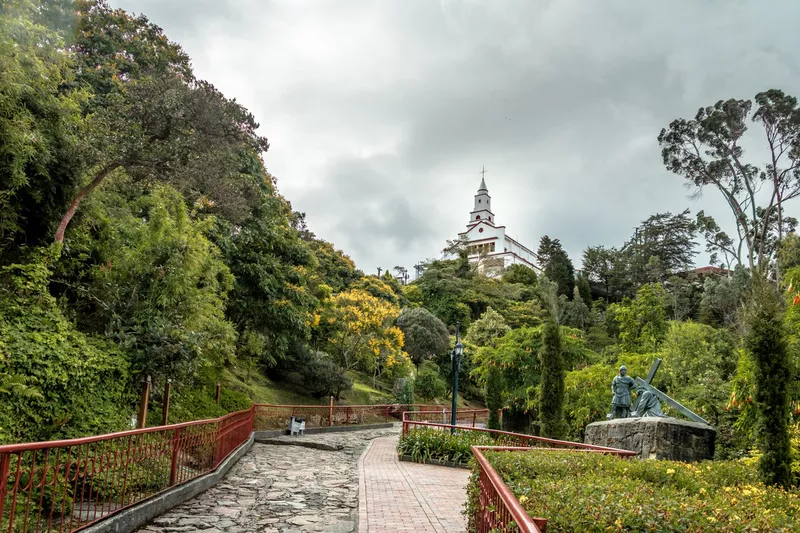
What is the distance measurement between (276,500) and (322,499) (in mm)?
714

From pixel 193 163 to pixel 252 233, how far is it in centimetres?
679

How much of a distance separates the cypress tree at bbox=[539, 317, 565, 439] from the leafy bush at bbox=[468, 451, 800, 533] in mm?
8992

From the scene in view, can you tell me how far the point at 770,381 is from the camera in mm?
9844

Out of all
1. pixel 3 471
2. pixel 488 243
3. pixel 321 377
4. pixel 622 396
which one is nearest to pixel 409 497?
pixel 3 471

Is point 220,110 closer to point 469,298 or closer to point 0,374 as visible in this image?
point 0,374

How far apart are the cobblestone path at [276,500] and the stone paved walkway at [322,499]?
11 millimetres

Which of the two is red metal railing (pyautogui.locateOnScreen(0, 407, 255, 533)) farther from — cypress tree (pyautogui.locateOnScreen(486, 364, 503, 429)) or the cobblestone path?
cypress tree (pyautogui.locateOnScreen(486, 364, 503, 429))

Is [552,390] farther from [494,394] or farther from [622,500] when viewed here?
[622,500]

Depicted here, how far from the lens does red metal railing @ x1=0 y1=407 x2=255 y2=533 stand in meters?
4.15

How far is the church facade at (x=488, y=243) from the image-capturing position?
70938mm

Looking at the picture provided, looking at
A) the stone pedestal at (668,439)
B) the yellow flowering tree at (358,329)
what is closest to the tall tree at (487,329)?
the yellow flowering tree at (358,329)

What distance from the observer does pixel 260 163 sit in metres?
22.5

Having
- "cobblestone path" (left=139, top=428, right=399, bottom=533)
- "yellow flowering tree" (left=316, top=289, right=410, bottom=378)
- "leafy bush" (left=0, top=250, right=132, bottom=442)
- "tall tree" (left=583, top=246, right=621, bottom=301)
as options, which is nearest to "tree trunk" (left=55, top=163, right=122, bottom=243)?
"leafy bush" (left=0, top=250, right=132, bottom=442)

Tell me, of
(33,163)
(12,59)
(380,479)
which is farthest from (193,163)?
(380,479)
